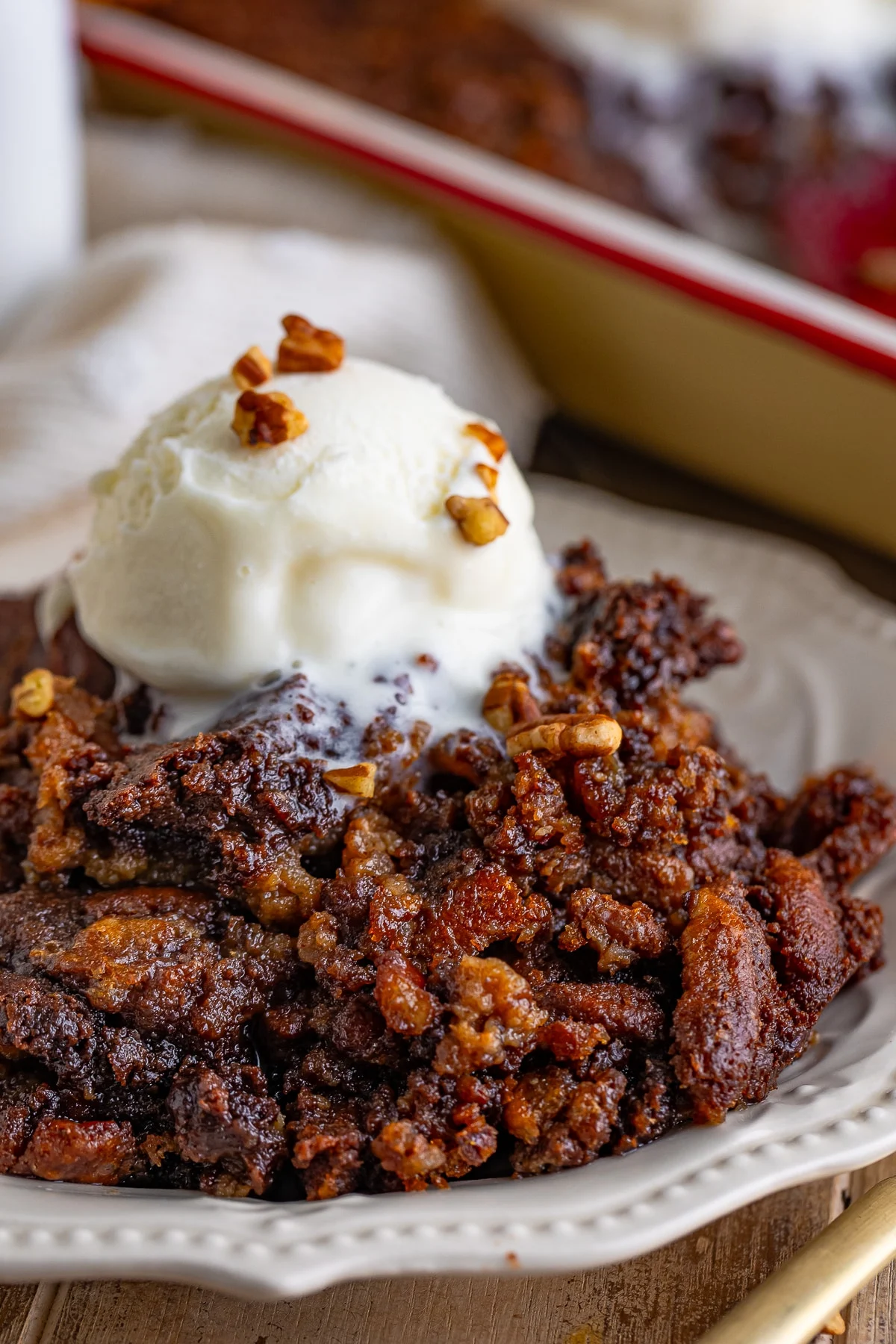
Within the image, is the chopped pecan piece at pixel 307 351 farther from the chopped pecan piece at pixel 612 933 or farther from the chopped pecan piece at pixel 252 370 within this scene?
the chopped pecan piece at pixel 612 933

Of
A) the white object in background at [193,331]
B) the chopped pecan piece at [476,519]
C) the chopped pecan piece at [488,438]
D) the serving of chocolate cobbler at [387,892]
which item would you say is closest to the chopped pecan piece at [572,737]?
the serving of chocolate cobbler at [387,892]

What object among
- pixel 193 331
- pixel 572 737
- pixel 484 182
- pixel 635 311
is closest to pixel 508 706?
pixel 572 737

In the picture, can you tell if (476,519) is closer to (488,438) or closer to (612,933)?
(488,438)

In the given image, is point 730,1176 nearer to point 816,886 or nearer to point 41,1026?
point 816,886

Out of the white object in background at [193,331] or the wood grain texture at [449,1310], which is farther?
the white object in background at [193,331]

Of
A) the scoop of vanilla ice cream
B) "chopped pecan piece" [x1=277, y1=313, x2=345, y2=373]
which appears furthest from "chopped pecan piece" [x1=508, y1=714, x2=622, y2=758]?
"chopped pecan piece" [x1=277, y1=313, x2=345, y2=373]

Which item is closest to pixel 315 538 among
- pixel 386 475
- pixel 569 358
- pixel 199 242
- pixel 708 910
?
pixel 386 475
